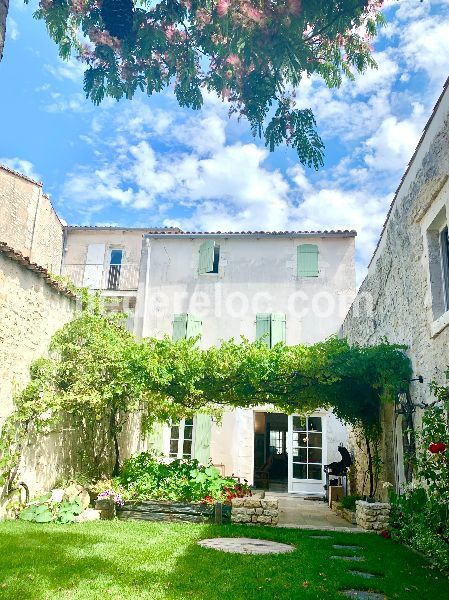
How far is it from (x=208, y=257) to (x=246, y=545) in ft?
33.2

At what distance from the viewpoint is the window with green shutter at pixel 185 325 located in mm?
14539

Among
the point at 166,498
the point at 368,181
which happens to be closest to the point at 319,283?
the point at 368,181

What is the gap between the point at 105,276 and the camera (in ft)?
59.0

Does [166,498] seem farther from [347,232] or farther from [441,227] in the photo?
[347,232]

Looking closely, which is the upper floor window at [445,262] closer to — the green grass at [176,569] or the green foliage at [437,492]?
the green foliage at [437,492]

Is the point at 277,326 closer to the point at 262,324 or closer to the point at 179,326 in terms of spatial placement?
the point at 262,324

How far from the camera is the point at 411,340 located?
673 centimetres

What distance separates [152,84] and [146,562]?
452 cm

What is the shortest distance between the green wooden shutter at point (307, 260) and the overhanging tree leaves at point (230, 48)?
1027 centimetres

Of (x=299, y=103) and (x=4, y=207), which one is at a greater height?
(x=4, y=207)

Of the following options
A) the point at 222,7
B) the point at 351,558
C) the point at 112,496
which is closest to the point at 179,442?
the point at 112,496

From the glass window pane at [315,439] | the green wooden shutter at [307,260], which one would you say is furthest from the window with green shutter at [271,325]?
the glass window pane at [315,439]

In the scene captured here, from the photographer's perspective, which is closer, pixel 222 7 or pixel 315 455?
pixel 222 7

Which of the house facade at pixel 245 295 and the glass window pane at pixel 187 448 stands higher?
the house facade at pixel 245 295
